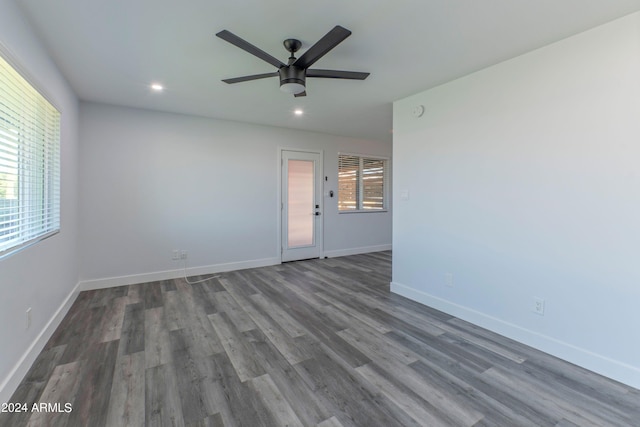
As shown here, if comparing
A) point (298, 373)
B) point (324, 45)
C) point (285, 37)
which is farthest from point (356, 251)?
point (324, 45)

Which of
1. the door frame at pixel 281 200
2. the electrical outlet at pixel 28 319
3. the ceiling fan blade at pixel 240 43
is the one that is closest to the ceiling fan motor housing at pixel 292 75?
the ceiling fan blade at pixel 240 43

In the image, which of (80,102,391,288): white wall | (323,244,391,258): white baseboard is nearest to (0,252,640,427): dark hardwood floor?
(80,102,391,288): white wall

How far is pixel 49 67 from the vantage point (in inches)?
98.3

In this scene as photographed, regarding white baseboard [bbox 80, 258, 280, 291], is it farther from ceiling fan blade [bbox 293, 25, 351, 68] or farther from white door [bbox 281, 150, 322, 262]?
ceiling fan blade [bbox 293, 25, 351, 68]

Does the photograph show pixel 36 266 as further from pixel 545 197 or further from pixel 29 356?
pixel 545 197

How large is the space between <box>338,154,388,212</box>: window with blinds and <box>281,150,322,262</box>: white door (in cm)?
60

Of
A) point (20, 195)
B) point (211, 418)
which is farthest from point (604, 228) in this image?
point (20, 195)

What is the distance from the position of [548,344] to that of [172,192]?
4.70 meters

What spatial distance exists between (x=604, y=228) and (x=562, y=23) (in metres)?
1.49

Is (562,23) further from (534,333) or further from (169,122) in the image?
(169,122)

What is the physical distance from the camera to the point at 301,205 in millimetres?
5410

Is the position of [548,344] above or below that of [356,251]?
below

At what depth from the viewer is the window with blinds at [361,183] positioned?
594 cm

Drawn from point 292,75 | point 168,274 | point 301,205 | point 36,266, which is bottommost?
point 168,274
